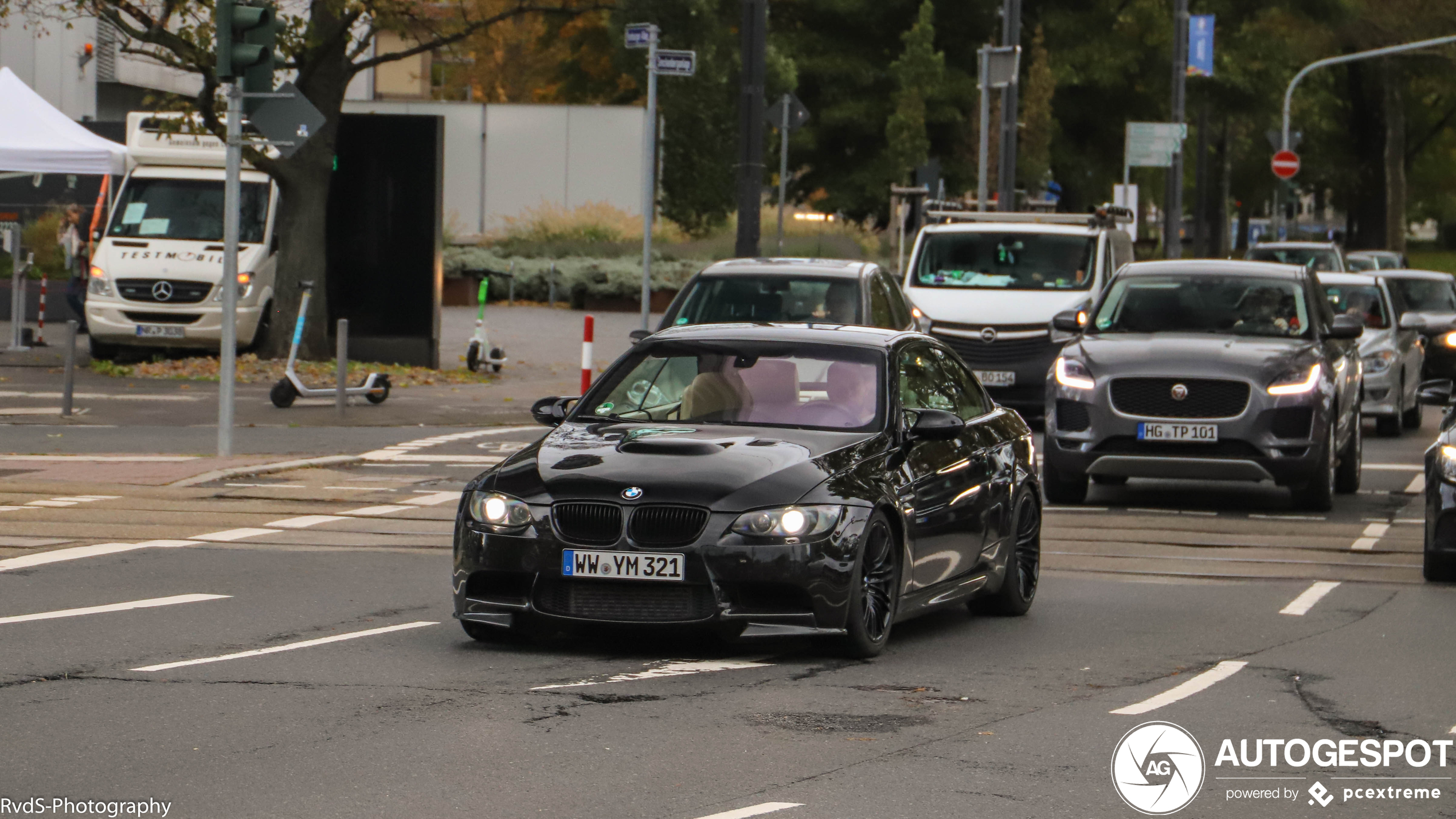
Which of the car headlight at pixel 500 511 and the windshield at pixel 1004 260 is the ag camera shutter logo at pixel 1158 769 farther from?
the windshield at pixel 1004 260

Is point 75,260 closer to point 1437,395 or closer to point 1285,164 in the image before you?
point 1437,395

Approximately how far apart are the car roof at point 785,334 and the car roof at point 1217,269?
22.4 feet

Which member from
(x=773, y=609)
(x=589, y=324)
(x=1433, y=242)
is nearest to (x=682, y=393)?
(x=773, y=609)

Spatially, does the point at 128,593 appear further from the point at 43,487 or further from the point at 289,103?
the point at 289,103

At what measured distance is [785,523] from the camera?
8586 mm

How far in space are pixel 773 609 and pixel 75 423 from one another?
42.8 ft

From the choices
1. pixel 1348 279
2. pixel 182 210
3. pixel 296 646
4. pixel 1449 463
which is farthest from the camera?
pixel 182 210

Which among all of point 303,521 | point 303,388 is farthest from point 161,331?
point 303,521

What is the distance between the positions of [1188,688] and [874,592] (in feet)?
4.33

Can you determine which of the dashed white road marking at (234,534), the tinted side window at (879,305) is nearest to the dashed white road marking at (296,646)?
the dashed white road marking at (234,534)

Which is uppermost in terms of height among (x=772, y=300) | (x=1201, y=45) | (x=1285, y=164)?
(x=1201, y=45)

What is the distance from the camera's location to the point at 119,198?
27984mm

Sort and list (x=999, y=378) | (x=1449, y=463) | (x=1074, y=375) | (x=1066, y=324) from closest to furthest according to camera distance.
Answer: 1. (x=1449, y=463)
2. (x=1074, y=375)
3. (x=1066, y=324)
4. (x=999, y=378)

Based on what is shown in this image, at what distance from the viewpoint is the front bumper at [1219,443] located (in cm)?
1511
